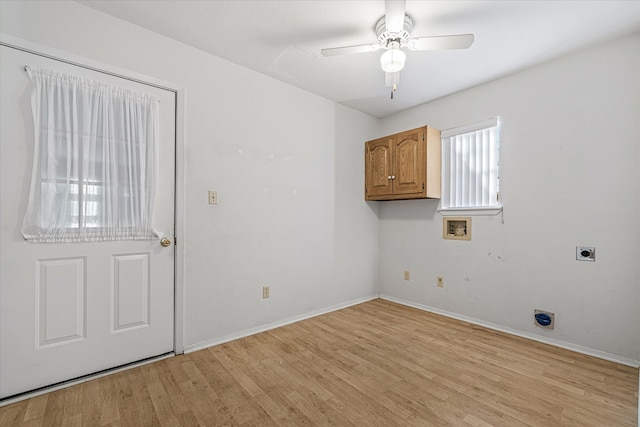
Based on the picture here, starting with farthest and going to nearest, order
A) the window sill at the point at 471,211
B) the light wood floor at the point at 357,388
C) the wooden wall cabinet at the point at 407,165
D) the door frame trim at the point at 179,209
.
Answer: the wooden wall cabinet at the point at 407,165
the window sill at the point at 471,211
the door frame trim at the point at 179,209
the light wood floor at the point at 357,388

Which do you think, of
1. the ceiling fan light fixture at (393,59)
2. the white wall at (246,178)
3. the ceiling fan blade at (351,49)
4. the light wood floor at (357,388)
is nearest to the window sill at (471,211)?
the white wall at (246,178)

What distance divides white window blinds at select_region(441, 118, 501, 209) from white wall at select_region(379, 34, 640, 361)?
0.34 ft

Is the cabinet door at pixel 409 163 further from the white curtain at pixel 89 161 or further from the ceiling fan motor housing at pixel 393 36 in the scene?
the white curtain at pixel 89 161

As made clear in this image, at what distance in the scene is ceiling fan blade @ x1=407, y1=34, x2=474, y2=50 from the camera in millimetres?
1798

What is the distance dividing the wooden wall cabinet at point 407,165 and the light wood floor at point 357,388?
1589 millimetres

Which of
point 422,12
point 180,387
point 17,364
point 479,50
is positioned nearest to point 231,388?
point 180,387

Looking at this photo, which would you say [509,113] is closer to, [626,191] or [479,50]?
[479,50]

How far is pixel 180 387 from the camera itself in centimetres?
187

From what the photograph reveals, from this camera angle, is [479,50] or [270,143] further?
[270,143]

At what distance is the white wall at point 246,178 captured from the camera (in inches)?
81.1

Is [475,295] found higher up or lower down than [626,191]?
lower down

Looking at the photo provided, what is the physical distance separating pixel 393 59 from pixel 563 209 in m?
1.99

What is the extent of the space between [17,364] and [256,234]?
1769 mm

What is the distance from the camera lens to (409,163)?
329 centimetres
